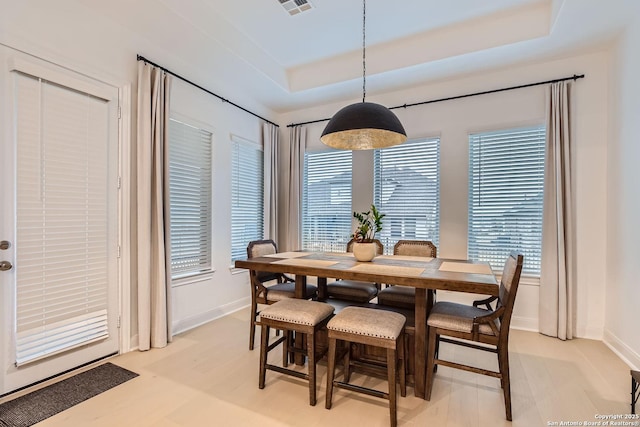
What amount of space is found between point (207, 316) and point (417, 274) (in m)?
2.79

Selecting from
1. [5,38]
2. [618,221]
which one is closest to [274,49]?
[5,38]

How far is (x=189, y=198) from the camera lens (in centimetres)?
359

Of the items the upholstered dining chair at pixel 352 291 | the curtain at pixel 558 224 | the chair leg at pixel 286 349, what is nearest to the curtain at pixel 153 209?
the chair leg at pixel 286 349

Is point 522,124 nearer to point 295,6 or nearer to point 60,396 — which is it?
point 295,6

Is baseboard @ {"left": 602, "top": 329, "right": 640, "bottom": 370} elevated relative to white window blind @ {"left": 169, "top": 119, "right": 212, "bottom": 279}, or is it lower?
lower

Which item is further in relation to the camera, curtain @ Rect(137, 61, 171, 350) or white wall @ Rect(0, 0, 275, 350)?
curtain @ Rect(137, 61, 171, 350)

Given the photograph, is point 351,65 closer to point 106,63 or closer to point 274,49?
point 274,49

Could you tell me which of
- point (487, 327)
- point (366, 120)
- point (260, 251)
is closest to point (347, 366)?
point (487, 327)

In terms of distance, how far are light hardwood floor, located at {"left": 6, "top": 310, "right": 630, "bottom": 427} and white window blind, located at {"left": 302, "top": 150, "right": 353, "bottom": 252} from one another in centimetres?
221

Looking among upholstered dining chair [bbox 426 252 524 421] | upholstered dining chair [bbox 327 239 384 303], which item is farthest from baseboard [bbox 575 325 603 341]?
upholstered dining chair [bbox 327 239 384 303]

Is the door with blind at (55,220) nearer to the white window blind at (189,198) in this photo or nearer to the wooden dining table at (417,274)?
the white window blind at (189,198)

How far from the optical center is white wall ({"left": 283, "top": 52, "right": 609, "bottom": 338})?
3.24m

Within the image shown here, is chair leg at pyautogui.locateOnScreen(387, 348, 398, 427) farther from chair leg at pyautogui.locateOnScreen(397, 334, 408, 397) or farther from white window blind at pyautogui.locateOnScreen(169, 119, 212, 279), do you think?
white window blind at pyautogui.locateOnScreen(169, 119, 212, 279)

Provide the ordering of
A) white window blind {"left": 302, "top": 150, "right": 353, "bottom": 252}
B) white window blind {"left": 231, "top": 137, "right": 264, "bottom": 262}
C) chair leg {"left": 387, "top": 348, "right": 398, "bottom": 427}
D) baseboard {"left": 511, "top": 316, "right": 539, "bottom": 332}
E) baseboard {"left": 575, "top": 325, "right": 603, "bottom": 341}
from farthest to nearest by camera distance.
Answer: white window blind {"left": 302, "top": 150, "right": 353, "bottom": 252}, white window blind {"left": 231, "top": 137, "right": 264, "bottom": 262}, baseboard {"left": 511, "top": 316, "right": 539, "bottom": 332}, baseboard {"left": 575, "top": 325, "right": 603, "bottom": 341}, chair leg {"left": 387, "top": 348, "right": 398, "bottom": 427}
